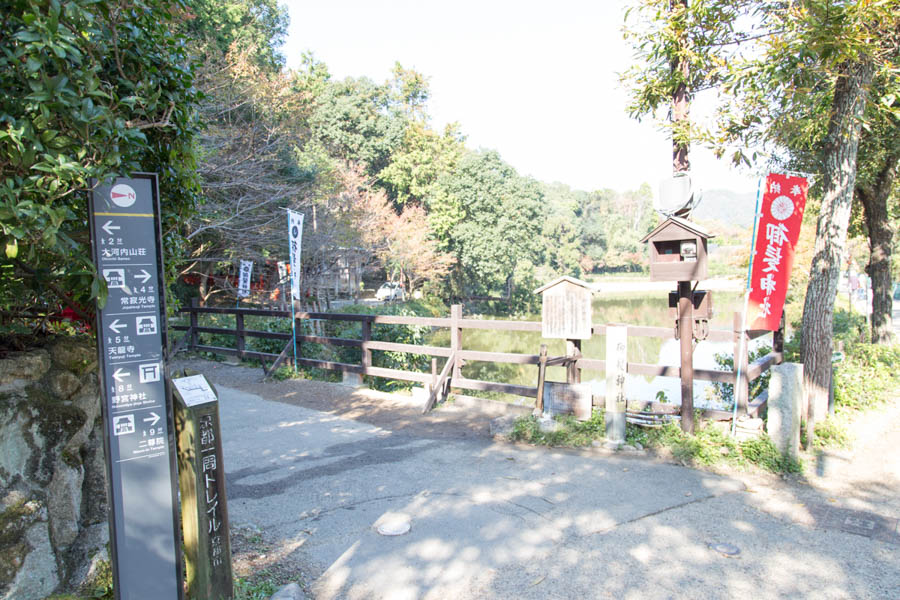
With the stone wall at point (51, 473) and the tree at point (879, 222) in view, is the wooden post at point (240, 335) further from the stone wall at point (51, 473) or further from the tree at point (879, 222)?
the tree at point (879, 222)

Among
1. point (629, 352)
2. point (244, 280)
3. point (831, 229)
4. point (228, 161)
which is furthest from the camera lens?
point (629, 352)

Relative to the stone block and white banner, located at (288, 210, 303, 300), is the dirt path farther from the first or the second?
the stone block

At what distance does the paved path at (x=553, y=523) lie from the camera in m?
3.16

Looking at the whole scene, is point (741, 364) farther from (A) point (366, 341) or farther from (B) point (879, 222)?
(B) point (879, 222)

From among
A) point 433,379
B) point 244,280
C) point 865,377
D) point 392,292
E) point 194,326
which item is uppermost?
point 244,280

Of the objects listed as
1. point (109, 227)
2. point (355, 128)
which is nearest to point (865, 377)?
point (109, 227)

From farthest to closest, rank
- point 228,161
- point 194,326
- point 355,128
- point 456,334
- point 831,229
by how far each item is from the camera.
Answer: point 355,128 → point 228,161 → point 194,326 → point 456,334 → point 831,229

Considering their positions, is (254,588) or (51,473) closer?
(51,473)

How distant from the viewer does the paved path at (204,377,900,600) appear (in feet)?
10.4

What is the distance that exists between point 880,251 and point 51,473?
13.7 metres

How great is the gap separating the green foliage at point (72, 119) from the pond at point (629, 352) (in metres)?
5.70

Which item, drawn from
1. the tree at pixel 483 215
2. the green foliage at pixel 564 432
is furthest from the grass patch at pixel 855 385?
the tree at pixel 483 215

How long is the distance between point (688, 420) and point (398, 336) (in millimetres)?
8507

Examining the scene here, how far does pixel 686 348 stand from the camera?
555cm
